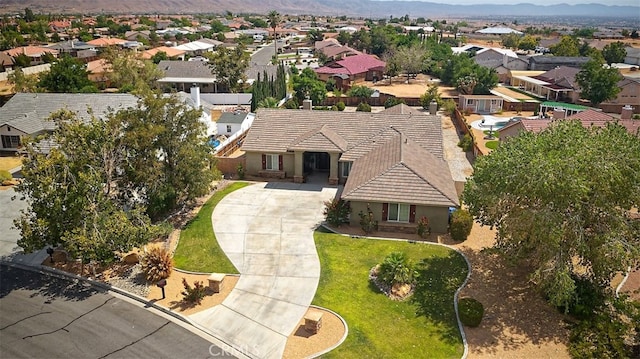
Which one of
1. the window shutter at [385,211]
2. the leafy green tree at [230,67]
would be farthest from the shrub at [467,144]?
the leafy green tree at [230,67]

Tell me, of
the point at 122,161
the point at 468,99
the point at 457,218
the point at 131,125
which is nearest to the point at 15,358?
the point at 122,161

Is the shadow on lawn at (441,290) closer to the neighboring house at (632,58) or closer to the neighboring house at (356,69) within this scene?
the neighboring house at (356,69)

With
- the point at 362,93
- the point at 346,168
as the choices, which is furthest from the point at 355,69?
the point at 346,168

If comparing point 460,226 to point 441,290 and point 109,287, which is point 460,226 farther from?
point 109,287

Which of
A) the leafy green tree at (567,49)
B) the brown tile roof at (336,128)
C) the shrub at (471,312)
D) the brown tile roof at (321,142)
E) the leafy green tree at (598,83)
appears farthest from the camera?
the leafy green tree at (567,49)

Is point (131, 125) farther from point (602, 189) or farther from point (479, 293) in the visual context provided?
point (602, 189)

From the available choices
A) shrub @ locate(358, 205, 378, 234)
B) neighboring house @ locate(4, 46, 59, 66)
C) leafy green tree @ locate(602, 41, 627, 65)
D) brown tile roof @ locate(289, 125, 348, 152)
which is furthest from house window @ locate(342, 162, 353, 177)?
leafy green tree @ locate(602, 41, 627, 65)
